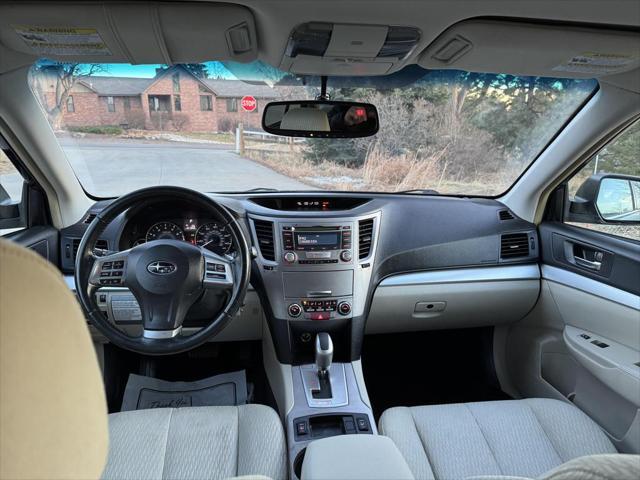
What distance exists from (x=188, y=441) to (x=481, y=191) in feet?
7.78

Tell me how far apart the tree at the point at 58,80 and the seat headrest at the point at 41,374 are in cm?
182

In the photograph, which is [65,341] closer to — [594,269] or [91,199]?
[91,199]

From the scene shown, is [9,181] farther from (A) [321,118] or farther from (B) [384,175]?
(B) [384,175]

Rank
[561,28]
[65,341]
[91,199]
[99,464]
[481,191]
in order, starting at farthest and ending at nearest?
[481,191], [91,199], [561,28], [99,464], [65,341]

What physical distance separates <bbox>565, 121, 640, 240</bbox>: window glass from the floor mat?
7.81ft

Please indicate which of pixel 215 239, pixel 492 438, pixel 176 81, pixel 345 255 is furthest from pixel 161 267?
pixel 492 438

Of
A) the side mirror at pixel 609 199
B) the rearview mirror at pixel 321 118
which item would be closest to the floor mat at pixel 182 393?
the rearview mirror at pixel 321 118

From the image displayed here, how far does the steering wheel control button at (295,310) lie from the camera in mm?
2561

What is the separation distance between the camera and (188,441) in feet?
5.90

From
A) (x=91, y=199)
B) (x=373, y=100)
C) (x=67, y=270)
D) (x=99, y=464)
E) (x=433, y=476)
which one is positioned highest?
(x=373, y=100)

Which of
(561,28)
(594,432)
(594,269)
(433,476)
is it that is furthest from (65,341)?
(594,269)

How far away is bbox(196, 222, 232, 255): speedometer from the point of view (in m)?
2.36

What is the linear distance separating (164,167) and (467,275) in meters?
2.03

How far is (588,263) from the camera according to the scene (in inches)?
101
